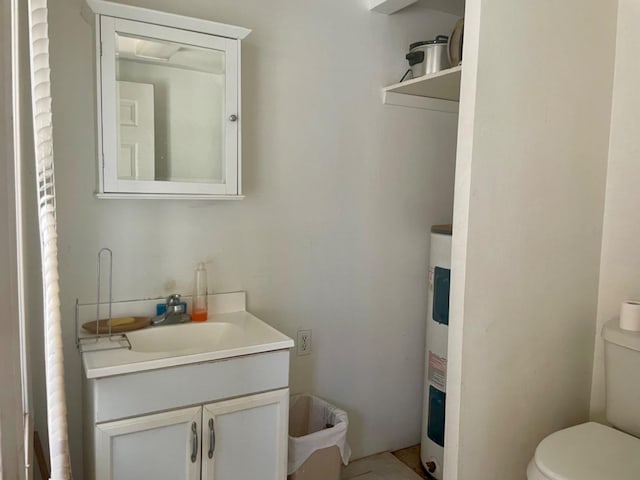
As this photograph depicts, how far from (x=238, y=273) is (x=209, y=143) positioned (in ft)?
1.83

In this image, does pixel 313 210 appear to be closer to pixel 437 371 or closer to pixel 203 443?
pixel 437 371

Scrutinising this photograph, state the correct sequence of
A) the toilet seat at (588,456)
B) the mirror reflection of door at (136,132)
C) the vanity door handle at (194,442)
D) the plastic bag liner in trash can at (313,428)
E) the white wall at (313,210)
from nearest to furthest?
the toilet seat at (588,456), the vanity door handle at (194,442), the mirror reflection of door at (136,132), the white wall at (313,210), the plastic bag liner in trash can at (313,428)

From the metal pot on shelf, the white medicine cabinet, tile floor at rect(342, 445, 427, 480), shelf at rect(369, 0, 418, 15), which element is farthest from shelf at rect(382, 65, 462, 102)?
tile floor at rect(342, 445, 427, 480)

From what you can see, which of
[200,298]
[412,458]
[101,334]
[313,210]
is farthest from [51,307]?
[412,458]

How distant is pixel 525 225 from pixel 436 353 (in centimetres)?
84

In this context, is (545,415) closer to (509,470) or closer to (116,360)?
(509,470)

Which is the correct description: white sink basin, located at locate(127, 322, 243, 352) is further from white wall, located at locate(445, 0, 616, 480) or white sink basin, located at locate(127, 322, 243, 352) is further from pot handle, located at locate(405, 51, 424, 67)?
pot handle, located at locate(405, 51, 424, 67)

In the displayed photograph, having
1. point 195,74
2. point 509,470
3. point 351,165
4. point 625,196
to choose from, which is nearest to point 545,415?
point 509,470

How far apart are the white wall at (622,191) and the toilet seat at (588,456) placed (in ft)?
1.42

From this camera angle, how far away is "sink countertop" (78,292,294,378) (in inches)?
57.4

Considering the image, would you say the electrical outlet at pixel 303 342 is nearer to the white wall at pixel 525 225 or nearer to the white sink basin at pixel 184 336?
the white sink basin at pixel 184 336

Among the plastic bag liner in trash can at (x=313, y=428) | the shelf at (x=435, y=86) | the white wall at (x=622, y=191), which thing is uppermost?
the shelf at (x=435, y=86)

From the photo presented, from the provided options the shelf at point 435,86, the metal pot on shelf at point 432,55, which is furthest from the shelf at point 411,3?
the shelf at point 435,86

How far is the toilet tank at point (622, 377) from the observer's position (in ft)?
5.45
